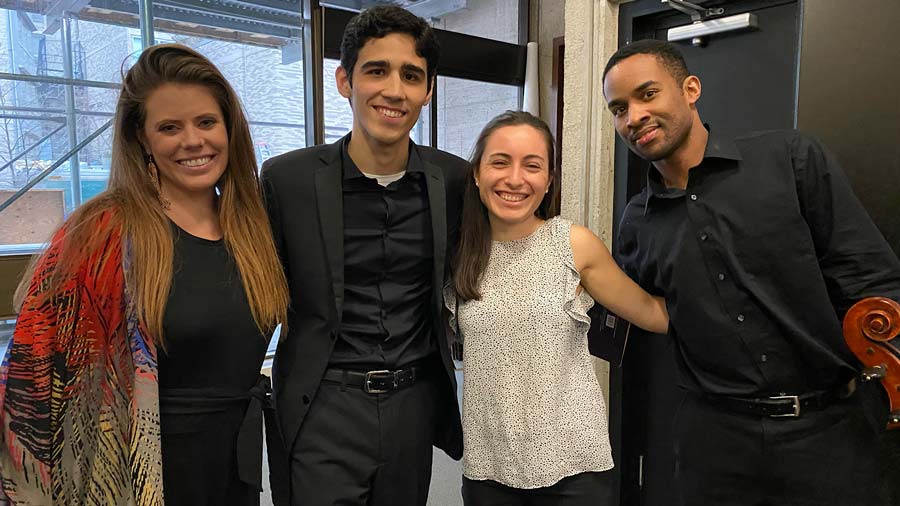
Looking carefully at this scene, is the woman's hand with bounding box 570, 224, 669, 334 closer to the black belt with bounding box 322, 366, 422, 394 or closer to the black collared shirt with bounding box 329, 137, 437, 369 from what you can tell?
the black collared shirt with bounding box 329, 137, 437, 369

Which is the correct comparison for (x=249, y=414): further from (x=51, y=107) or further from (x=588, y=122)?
(x=51, y=107)

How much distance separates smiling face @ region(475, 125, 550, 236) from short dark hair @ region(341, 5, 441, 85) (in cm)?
29

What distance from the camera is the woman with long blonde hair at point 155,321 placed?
4.03ft

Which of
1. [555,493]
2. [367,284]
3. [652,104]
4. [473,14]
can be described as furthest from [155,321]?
[473,14]

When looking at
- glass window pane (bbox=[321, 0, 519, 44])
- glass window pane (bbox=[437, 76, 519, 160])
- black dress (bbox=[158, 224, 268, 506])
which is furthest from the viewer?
glass window pane (bbox=[437, 76, 519, 160])

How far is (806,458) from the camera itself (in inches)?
56.8

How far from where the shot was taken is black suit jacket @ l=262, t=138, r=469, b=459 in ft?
4.92

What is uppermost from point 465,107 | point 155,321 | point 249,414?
point 465,107

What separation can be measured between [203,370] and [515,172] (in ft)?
2.70

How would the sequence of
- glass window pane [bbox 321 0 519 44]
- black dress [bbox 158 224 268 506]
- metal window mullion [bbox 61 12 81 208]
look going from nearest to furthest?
black dress [bbox 158 224 268 506], metal window mullion [bbox 61 12 81 208], glass window pane [bbox 321 0 519 44]

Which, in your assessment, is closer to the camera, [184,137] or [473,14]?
[184,137]

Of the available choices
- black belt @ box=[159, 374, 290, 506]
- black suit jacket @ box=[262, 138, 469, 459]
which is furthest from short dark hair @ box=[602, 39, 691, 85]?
black belt @ box=[159, 374, 290, 506]

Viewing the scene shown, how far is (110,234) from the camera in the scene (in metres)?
1.29

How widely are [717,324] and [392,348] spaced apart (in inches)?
30.4
